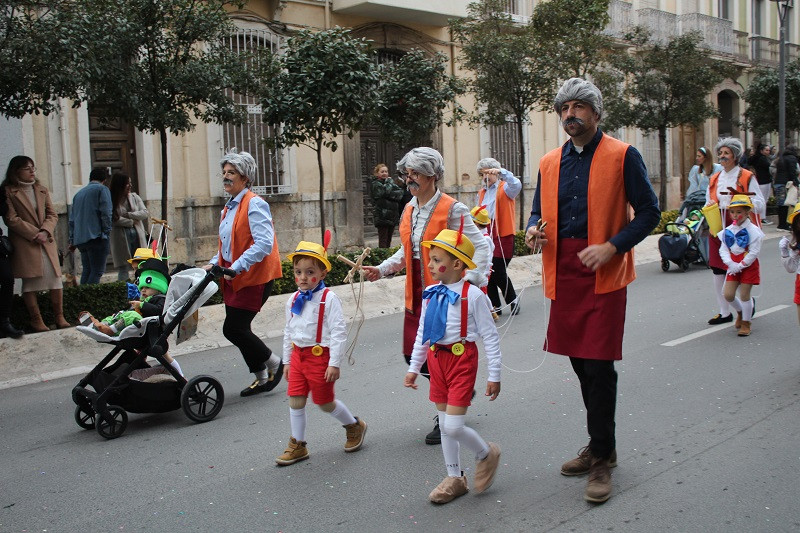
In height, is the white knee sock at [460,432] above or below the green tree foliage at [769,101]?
below

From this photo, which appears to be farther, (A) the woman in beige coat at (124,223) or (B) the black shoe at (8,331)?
(A) the woman in beige coat at (124,223)

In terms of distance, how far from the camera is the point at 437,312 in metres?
4.60

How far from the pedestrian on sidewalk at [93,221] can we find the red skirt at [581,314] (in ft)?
24.1

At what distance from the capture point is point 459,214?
5309 mm

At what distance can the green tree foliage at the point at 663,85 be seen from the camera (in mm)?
20969

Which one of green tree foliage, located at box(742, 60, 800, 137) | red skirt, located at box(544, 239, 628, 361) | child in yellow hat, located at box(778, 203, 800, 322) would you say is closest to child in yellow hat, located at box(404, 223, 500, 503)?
red skirt, located at box(544, 239, 628, 361)

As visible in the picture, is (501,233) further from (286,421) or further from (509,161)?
(509,161)

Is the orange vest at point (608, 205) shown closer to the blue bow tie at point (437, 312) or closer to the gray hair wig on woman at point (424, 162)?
the blue bow tie at point (437, 312)

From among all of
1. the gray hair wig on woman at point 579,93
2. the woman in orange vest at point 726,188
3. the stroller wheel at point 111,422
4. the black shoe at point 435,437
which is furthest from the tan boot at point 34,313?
the woman in orange vest at point 726,188

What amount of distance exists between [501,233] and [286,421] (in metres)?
4.73

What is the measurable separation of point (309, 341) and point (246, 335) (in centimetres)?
174

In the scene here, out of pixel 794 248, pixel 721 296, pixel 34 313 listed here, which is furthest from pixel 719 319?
pixel 34 313

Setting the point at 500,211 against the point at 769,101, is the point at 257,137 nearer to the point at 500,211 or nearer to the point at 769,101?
the point at 500,211

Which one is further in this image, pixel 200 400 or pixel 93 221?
pixel 93 221
